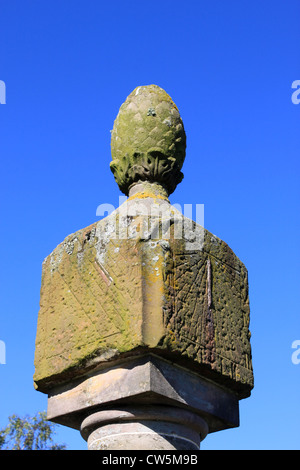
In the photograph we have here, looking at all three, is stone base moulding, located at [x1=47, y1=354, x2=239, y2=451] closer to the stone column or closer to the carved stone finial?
the stone column

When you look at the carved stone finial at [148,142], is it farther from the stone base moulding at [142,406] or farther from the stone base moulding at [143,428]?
the stone base moulding at [143,428]

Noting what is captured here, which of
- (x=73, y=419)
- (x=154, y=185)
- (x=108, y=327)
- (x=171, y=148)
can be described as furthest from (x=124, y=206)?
(x=73, y=419)

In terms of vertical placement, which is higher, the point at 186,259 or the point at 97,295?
the point at 186,259

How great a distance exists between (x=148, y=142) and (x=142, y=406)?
155cm

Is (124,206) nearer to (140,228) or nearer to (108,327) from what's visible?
(140,228)

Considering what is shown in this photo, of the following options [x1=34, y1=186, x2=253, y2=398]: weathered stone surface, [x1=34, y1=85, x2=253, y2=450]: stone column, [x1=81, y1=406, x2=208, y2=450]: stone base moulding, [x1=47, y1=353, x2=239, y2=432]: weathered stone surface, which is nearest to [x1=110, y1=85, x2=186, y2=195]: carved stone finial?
[x1=34, y1=85, x2=253, y2=450]: stone column

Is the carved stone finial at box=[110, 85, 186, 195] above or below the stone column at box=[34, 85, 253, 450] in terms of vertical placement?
above

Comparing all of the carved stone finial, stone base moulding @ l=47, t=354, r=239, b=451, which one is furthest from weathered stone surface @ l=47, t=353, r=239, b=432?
the carved stone finial

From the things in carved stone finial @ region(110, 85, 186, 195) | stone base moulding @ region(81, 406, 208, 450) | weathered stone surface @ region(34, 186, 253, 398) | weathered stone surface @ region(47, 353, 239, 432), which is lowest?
stone base moulding @ region(81, 406, 208, 450)

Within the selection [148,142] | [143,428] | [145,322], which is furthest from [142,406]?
A: [148,142]

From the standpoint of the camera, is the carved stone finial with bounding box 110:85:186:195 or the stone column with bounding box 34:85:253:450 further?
the carved stone finial with bounding box 110:85:186:195

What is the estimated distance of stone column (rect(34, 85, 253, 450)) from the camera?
9.50 feet

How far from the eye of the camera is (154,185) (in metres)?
3.58
